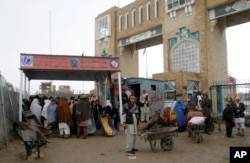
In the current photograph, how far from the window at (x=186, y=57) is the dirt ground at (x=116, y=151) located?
1081 cm

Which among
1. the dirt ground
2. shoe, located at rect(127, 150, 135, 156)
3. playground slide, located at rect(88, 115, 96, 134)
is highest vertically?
playground slide, located at rect(88, 115, 96, 134)

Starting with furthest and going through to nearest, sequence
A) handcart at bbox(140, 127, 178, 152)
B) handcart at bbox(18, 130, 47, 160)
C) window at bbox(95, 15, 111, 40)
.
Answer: window at bbox(95, 15, 111, 40), handcart at bbox(140, 127, 178, 152), handcart at bbox(18, 130, 47, 160)

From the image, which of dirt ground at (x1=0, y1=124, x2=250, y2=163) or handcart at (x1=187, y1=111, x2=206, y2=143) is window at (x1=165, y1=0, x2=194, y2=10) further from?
handcart at (x1=187, y1=111, x2=206, y2=143)

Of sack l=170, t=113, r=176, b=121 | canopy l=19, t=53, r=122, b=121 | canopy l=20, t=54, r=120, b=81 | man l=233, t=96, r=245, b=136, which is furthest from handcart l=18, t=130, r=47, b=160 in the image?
man l=233, t=96, r=245, b=136

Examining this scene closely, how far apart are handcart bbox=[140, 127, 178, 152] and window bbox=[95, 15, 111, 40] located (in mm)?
24658

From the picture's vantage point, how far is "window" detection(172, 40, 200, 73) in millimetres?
23250

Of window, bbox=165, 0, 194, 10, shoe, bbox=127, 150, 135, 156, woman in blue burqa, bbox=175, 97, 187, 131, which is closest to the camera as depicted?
shoe, bbox=127, 150, 135, 156

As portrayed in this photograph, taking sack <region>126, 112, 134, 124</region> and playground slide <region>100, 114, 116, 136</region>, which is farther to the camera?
playground slide <region>100, 114, 116, 136</region>

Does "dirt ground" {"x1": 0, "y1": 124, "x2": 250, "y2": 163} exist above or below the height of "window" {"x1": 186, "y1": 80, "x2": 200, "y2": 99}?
below

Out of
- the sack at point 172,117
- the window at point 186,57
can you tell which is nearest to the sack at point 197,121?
the sack at point 172,117

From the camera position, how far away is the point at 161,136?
9.64 m

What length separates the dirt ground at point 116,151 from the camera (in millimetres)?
8719

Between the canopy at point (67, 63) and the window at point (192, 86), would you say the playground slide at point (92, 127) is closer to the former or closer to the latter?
the canopy at point (67, 63)

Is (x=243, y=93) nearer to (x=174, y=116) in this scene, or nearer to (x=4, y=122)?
(x=174, y=116)
